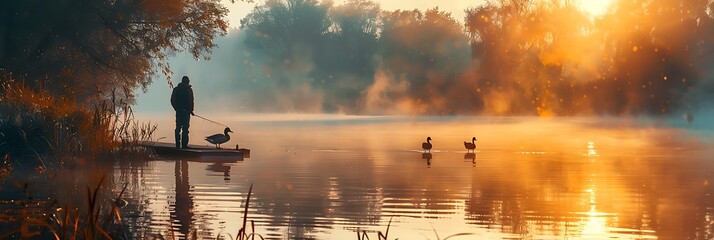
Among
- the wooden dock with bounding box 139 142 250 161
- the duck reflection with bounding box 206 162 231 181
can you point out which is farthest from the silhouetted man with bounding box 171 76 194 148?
the duck reflection with bounding box 206 162 231 181

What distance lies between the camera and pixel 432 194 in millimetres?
18312

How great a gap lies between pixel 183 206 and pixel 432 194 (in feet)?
14.9

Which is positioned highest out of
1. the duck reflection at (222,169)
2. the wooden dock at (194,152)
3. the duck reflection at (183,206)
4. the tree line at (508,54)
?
the tree line at (508,54)

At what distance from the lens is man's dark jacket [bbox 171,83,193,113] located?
27312 mm

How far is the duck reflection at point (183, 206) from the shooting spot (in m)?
13.1

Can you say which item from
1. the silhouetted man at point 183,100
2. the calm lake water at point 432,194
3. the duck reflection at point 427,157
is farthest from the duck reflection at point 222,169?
the duck reflection at point 427,157

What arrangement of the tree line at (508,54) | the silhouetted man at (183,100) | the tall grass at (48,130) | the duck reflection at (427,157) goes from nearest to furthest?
the tall grass at (48,130), the silhouetted man at (183,100), the duck reflection at (427,157), the tree line at (508,54)

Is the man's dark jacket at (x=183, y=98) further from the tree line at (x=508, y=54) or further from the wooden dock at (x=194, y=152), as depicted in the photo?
the tree line at (x=508, y=54)

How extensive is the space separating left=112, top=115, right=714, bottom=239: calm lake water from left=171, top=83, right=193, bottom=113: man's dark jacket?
1646 mm

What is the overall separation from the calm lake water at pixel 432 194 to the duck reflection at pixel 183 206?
22 mm

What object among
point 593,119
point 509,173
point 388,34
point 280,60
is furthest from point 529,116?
point 509,173

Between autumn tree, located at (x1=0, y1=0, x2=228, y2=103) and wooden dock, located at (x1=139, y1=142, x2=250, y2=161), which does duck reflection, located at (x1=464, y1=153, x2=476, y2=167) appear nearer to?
wooden dock, located at (x1=139, y1=142, x2=250, y2=161)

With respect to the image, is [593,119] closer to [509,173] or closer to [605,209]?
[509,173]

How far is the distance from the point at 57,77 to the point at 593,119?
138ft
